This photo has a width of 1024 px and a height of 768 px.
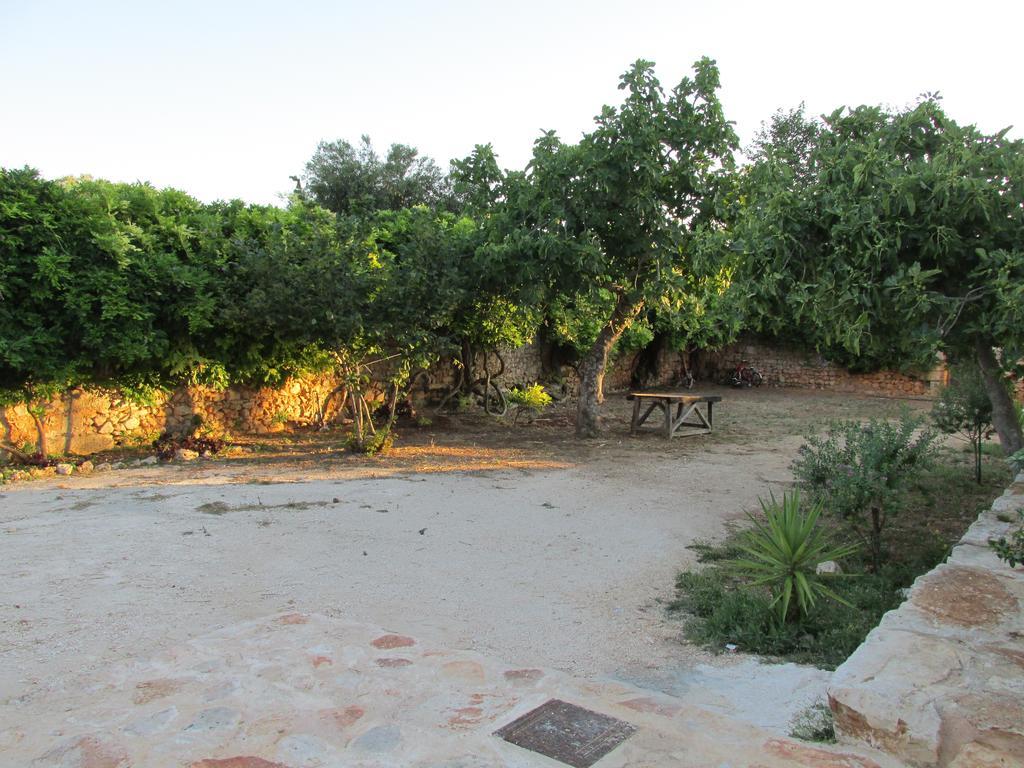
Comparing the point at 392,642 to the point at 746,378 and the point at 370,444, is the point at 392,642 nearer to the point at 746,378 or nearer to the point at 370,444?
the point at 370,444

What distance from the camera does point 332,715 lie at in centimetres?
293

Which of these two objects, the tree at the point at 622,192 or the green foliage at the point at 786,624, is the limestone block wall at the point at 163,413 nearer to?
the tree at the point at 622,192

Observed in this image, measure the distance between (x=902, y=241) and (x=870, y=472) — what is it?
59.9 inches

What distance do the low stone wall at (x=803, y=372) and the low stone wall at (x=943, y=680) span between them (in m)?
18.3

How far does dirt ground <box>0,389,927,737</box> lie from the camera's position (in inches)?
153

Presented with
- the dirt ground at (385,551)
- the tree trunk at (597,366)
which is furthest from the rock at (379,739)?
the tree trunk at (597,366)

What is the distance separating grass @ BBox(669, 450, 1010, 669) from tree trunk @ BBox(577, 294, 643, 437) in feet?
17.9

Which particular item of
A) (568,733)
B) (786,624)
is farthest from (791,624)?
(568,733)

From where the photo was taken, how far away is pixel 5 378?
27.8 ft

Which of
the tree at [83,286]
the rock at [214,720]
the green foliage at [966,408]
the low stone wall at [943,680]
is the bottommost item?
the rock at [214,720]

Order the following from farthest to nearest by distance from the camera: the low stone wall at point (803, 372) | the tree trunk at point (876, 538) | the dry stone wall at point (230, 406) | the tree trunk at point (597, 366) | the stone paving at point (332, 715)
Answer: the low stone wall at point (803, 372)
the tree trunk at point (597, 366)
the dry stone wall at point (230, 406)
the tree trunk at point (876, 538)
the stone paving at point (332, 715)

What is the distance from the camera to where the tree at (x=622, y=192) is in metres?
9.80

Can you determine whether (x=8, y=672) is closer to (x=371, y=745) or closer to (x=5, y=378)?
(x=371, y=745)

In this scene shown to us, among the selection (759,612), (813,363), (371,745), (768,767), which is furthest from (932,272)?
(813,363)
